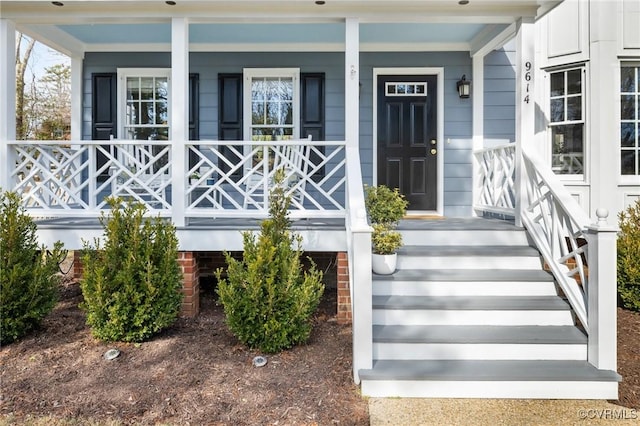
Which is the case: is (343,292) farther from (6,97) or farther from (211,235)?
(6,97)

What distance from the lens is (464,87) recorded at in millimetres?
5668

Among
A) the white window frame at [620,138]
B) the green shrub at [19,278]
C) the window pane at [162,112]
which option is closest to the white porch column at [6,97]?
the green shrub at [19,278]

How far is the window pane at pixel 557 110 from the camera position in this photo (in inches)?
213

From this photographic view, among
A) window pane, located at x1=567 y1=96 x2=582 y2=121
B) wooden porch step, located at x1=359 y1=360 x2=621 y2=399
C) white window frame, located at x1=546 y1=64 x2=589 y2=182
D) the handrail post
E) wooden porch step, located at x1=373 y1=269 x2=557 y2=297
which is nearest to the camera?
wooden porch step, located at x1=359 y1=360 x2=621 y2=399

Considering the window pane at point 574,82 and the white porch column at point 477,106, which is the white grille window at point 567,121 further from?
the white porch column at point 477,106

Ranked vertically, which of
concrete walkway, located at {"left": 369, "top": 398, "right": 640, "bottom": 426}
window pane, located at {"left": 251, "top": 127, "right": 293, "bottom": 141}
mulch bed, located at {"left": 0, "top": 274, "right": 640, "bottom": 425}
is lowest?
concrete walkway, located at {"left": 369, "top": 398, "right": 640, "bottom": 426}

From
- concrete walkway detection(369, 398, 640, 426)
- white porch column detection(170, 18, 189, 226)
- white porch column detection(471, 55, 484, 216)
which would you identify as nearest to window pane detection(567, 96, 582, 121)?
white porch column detection(471, 55, 484, 216)

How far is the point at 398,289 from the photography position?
3.60 metres

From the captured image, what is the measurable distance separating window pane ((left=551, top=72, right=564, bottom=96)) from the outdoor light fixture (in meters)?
1.03

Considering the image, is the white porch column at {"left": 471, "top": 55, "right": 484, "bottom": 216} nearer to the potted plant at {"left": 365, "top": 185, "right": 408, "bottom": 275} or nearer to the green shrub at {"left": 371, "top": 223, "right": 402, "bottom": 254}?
the potted plant at {"left": 365, "top": 185, "right": 408, "bottom": 275}

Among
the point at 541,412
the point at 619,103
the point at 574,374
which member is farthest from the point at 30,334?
the point at 619,103

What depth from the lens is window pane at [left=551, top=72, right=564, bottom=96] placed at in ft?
17.8

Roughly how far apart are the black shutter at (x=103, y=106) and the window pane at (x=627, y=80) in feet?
21.5

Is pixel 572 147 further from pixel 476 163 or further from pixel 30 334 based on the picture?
pixel 30 334
